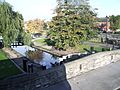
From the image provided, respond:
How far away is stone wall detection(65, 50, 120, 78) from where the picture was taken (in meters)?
13.0

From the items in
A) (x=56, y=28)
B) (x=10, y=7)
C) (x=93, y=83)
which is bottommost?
(x=93, y=83)

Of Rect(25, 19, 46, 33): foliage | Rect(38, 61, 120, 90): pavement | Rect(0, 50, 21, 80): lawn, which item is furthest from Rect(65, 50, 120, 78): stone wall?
Rect(25, 19, 46, 33): foliage

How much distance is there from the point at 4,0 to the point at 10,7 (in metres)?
1.15

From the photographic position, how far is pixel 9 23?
81.7 feet

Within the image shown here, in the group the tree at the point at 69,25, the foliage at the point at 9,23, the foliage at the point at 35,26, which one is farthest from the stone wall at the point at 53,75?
the foliage at the point at 35,26

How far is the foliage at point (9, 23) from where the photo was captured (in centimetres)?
2433

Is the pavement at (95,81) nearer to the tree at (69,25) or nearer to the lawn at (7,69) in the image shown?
the lawn at (7,69)

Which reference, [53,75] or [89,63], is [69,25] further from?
[53,75]

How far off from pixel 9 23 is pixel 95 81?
Answer: 51.8 ft

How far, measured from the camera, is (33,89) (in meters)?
10.9

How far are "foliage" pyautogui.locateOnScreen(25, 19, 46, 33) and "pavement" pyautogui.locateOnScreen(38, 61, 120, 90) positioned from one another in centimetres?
4716

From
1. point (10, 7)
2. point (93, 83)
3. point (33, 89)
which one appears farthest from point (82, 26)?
point (33, 89)

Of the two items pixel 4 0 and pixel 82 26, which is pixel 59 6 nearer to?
pixel 82 26

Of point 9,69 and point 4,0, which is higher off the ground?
point 4,0
